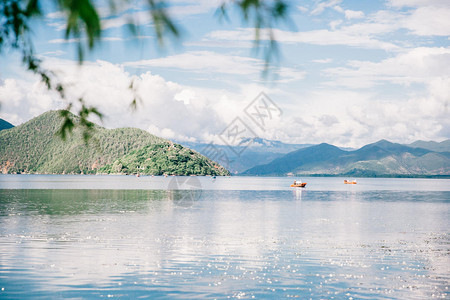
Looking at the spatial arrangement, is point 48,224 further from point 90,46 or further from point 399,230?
point 90,46

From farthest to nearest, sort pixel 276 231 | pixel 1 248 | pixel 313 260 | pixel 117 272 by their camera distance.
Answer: pixel 276 231 < pixel 1 248 < pixel 313 260 < pixel 117 272

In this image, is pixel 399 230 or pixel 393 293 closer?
pixel 393 293

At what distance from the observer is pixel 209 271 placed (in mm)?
27266

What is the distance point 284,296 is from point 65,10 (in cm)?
1958

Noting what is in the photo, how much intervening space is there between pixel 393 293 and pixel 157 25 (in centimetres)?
2091

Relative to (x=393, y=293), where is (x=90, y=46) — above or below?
above

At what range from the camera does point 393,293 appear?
2289cm

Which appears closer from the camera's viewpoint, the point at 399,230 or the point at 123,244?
the point at 123,244

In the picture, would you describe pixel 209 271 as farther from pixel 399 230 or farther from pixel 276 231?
pixel 399 230

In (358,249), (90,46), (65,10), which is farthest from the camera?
(358,249)

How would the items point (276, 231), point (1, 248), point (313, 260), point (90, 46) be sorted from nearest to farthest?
1. point (90, 46)
2. point (313, 260)
3. point (1, 248)
4. point (276, 231)

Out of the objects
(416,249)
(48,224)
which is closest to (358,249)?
(416,249)

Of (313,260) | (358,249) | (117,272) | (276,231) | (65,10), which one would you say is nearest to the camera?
(65,10)

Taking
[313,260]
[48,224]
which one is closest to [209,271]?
[313,260]
